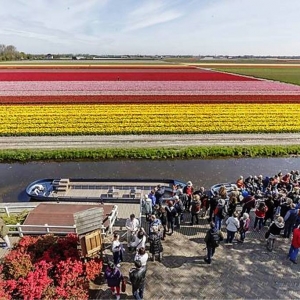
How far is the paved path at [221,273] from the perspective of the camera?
9102mm

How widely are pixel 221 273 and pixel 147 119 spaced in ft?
73.9

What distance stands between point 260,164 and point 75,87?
39685mm

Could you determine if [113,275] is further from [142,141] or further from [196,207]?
[142,141]

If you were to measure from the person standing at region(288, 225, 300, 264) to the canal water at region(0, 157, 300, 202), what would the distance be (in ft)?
25.7

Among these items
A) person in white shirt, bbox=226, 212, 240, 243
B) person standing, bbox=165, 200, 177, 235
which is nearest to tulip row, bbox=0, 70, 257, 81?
person standing, bbox=165, 200, 177, 235

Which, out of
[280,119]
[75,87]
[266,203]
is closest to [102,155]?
[266,203]

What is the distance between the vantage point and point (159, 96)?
42.6 m

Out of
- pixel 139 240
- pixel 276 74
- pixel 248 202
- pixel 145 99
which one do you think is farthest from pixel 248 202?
pixel 276 74

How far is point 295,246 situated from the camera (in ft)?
33.1

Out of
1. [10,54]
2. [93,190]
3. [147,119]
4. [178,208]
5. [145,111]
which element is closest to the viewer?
[178,208]

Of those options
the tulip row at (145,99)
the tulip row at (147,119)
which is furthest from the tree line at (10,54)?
the tulip row at (147,119)

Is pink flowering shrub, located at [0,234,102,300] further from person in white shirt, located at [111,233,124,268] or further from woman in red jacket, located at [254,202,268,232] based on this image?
woman in red jacket, located at [254,202,268,232]

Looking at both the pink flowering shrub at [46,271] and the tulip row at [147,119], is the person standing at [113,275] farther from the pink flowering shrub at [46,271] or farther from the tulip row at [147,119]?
the tulip row at [147,119]

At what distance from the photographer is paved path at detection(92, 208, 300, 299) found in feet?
29.9
